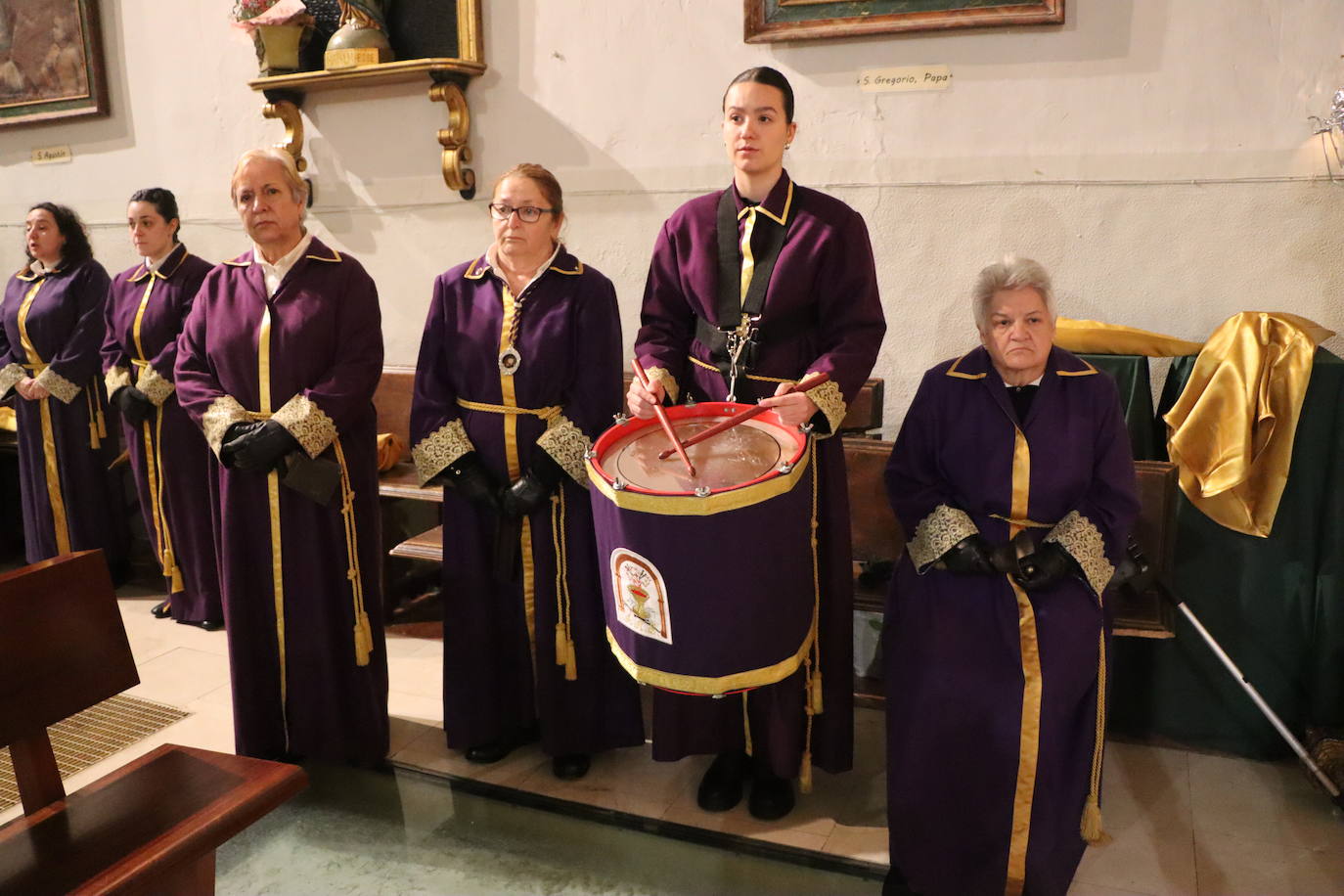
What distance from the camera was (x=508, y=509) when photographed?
2.75 metres

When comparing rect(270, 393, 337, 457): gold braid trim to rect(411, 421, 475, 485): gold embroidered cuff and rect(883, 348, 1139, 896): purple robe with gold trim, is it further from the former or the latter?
rect(883, 348, 1139, 896): purple robe with gold trim

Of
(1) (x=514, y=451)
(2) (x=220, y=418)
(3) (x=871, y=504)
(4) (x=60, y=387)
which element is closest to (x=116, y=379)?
(4) (x=60, y=387)

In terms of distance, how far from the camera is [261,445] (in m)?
2.69

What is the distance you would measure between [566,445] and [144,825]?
1282 mm

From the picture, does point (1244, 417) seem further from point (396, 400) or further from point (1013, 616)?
point (396, 400)

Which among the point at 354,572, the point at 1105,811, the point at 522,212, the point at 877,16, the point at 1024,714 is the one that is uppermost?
the point at 877,16

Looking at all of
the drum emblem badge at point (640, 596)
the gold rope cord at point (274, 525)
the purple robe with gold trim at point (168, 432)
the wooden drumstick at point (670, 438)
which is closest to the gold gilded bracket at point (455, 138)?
the purple robe with gold trim at point (168, 432)

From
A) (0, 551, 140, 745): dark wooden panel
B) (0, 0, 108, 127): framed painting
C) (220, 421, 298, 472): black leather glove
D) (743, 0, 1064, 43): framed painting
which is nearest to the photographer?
(0, 551, 140, 745): dark wooden panel

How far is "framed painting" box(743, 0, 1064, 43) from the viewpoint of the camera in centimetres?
323

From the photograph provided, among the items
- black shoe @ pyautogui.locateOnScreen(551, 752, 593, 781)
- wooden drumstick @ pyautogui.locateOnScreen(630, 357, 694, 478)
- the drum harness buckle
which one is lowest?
black shoe @ pyautogui.locateOnScreen(551, 752, 593, 781)

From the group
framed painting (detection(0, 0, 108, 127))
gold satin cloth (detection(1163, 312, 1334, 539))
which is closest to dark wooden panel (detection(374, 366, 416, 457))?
framed painting (detection(0, 0, 108, 127))

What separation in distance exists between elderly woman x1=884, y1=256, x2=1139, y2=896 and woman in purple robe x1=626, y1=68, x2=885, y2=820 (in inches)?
11.5

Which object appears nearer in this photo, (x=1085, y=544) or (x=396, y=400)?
(x=1085, y=544)

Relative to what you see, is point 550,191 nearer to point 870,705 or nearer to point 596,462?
point 596,462
